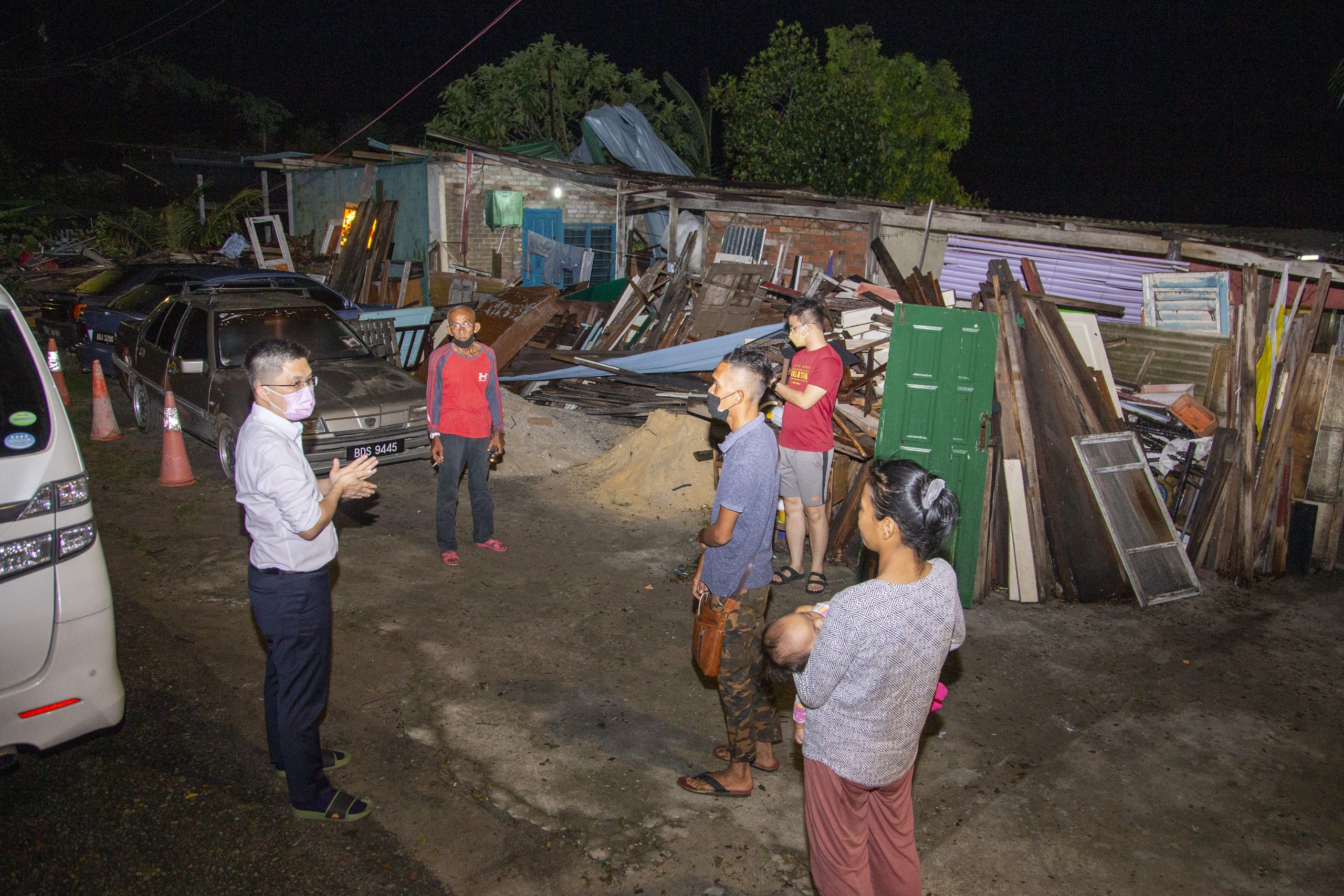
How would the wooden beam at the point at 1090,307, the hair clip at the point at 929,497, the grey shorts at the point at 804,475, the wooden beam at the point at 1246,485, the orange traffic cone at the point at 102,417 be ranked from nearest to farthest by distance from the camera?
the hair clip at the point at 929,497
the grey shorts at the point at 804,475
the wooden beam at the point at 1246,485
the wooden beam at the point at 1090,307
the orange traffic cone at the point at 102,417

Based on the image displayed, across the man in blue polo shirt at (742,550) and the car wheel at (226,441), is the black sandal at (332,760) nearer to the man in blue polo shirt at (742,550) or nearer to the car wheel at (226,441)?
the man in blue polo shirt at (742,550)

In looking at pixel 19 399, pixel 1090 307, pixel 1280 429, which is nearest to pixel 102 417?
pixel 19 399

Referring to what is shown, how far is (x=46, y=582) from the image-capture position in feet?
10.7

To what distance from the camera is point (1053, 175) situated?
33.4m

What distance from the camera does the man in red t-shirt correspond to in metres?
5.72

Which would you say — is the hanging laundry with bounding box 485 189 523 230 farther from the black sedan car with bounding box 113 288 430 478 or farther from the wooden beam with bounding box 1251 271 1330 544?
the wooden beam with bounding box 1251 271 1330 544

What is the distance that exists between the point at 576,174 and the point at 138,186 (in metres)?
22.1

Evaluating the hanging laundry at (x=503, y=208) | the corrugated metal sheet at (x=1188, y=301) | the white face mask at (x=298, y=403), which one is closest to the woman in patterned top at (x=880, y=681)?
the white face mask at (x=298, y=403)

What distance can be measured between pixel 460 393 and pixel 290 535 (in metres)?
2.90

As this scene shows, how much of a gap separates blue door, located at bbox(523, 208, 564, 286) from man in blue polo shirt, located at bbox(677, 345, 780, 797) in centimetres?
1415

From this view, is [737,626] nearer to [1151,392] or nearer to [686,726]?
[686,726]

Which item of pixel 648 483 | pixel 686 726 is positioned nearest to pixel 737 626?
pixel 686 726

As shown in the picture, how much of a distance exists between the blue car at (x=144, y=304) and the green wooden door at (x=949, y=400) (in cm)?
774

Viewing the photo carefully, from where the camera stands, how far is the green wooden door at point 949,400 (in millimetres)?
5969
